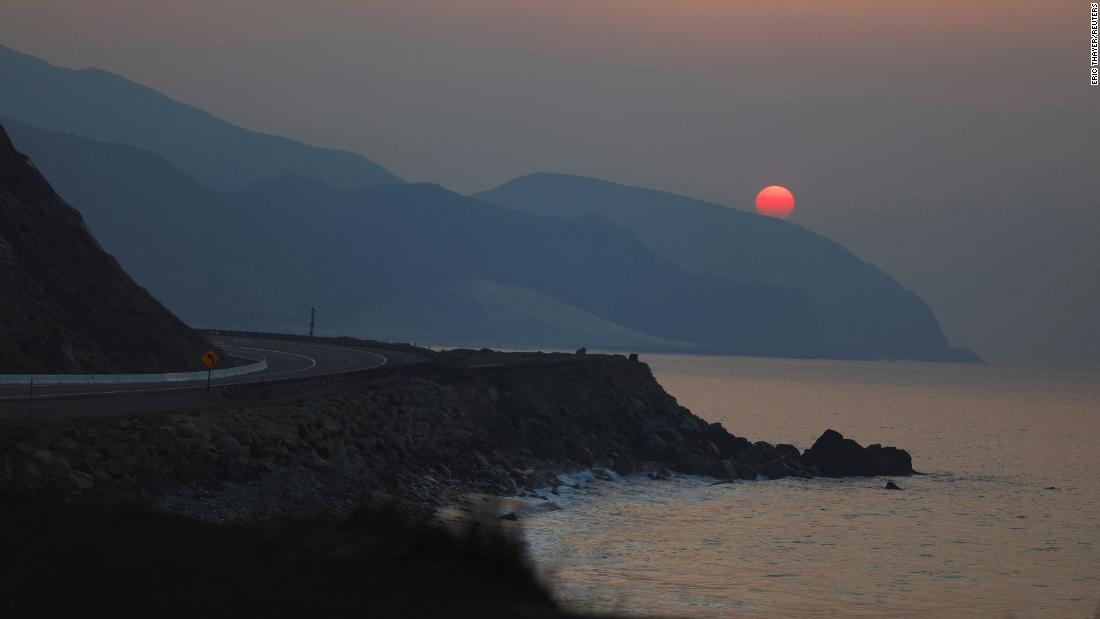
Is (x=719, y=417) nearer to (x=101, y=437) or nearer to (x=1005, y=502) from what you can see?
(x=1005, y=502)

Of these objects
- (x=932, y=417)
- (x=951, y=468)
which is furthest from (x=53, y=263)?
(x=932, y=417)

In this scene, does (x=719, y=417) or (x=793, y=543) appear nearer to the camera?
(x=793, y=543)

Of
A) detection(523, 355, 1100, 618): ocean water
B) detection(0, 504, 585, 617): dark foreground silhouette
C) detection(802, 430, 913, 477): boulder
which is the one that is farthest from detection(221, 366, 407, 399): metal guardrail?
detection(0, 504, 585, 617): dark foreground silhouette

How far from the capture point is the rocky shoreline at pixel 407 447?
1111 inches

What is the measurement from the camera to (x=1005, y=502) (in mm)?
61375

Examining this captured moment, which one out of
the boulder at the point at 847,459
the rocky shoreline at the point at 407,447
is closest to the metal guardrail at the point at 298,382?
the rocky shoreline at the point at 407,447

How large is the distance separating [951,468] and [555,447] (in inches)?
1339

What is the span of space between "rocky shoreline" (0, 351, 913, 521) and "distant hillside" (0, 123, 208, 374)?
9.84 metres

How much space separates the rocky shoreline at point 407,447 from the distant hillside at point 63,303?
984 centimetres

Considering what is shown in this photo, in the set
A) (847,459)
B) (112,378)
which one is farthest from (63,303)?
(847,459)

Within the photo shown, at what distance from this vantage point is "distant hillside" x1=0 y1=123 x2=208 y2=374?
152 feet

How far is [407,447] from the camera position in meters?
44.9

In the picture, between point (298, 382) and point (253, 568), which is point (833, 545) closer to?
point (298, 382)

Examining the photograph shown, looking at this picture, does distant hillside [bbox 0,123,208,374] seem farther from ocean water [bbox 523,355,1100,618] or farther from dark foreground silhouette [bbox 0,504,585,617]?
dark foreground silhouette [bbox 0,504,585,617]
